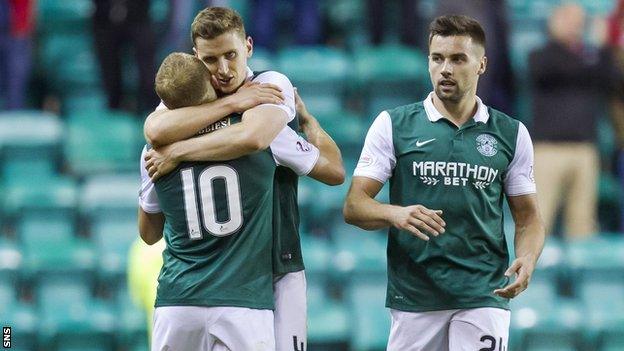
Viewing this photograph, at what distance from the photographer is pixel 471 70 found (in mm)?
5238

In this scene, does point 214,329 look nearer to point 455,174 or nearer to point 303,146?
point 303,146

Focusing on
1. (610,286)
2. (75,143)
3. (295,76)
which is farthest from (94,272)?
(610,286)

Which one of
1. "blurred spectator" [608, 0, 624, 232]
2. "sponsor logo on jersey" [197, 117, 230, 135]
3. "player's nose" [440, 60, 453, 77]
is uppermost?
"blurred spectator" [608, 0, 624, 232]

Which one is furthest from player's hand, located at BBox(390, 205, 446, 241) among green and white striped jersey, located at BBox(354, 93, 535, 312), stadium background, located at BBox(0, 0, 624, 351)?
stadium background, located at BBox(0, 0, 624, 351)

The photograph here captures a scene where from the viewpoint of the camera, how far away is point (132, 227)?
8984 millimetres

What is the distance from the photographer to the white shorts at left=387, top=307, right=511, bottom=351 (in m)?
5.17

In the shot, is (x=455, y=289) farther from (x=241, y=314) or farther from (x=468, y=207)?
(x=241, y=314)

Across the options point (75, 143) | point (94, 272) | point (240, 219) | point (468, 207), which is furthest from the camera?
point (75, 143)

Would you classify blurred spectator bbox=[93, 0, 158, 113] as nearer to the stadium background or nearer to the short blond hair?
the stadium background

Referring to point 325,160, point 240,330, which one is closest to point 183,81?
point 325,160

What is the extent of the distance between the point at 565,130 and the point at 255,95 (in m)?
A: 4.85

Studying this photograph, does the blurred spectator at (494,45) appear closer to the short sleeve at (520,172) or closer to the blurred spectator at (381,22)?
the blurred spectator at (381,22)

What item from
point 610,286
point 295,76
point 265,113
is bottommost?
point 610,286

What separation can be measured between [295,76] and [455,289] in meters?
4.79
